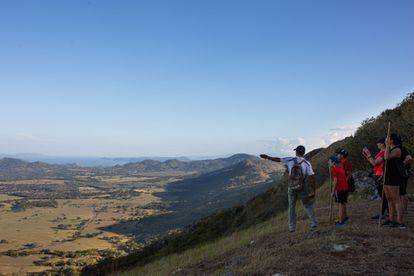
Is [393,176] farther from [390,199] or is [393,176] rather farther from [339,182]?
[339,182]

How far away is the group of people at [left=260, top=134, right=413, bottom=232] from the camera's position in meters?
9.94

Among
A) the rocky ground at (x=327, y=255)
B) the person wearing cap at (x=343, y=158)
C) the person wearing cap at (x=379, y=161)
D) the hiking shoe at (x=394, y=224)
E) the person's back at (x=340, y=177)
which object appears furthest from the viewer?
the person wearing cap at (x=343, y=158)

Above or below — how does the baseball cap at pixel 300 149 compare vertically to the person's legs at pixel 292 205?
above

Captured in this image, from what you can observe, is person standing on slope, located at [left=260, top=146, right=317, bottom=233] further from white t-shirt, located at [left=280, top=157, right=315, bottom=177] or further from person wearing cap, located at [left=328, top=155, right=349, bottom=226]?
person wearing cap, located at [left=328, top=155, right=349, bottom=226]

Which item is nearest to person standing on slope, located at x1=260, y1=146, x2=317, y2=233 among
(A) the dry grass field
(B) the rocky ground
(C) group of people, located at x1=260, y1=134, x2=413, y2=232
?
(C) group of people, located at x1=260, y1=134, x2=413, y2=232

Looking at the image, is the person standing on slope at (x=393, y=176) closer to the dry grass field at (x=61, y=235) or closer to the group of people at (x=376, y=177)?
the group of people at (x=376, y=177)

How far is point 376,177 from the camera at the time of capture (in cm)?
1150

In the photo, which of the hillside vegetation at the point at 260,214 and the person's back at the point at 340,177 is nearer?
the person's back at the point at 340,177

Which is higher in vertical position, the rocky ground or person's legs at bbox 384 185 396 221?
person's legs at bbox 384 185 396 221

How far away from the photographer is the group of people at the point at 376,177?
32.6 ft

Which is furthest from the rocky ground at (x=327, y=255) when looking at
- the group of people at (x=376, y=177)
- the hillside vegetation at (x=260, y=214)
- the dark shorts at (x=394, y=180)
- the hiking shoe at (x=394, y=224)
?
the hillside vegetation at (x=260, y=214)

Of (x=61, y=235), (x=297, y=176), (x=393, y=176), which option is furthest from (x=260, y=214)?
(x=61, y=235)

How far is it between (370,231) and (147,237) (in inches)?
4046

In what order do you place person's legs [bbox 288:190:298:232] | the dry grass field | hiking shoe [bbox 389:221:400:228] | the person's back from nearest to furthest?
hiking shoe [bbox 389:221:400:228], the person's back, person's legs [bbox 288:190:298:232], the dry grass field
